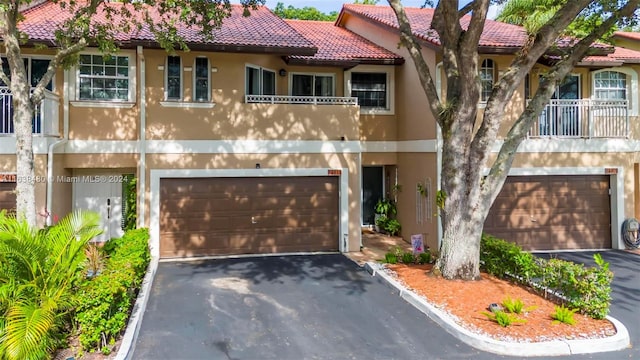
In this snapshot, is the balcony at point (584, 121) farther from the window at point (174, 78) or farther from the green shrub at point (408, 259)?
the window at point (174, 78)

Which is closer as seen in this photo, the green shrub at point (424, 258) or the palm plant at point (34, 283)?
the palm plant at point (34, 283)

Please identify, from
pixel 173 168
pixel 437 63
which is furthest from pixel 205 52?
pixel 437 63

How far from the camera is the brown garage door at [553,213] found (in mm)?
14102

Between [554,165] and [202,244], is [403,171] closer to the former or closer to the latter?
[554,165]

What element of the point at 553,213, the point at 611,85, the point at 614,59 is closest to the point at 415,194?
the point at 553,213

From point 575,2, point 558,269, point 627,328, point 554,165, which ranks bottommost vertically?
point 627,328

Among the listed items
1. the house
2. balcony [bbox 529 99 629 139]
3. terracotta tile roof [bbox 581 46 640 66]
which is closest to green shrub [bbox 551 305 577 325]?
the house

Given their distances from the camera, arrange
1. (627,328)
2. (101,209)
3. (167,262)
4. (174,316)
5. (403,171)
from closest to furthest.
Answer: (627,328) < (174,316) < (167,262) < (101,209) < (403,171)

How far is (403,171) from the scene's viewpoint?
51.5 ft

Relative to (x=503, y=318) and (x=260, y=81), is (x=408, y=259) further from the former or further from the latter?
(x=260, y=81)

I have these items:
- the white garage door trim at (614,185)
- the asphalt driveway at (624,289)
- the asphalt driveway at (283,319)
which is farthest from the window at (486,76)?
the asphalt driveway at (283,319)

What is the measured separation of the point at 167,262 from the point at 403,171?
7841 mm

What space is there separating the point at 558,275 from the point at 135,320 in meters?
7.26

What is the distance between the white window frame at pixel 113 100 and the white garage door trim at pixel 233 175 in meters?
1.99
